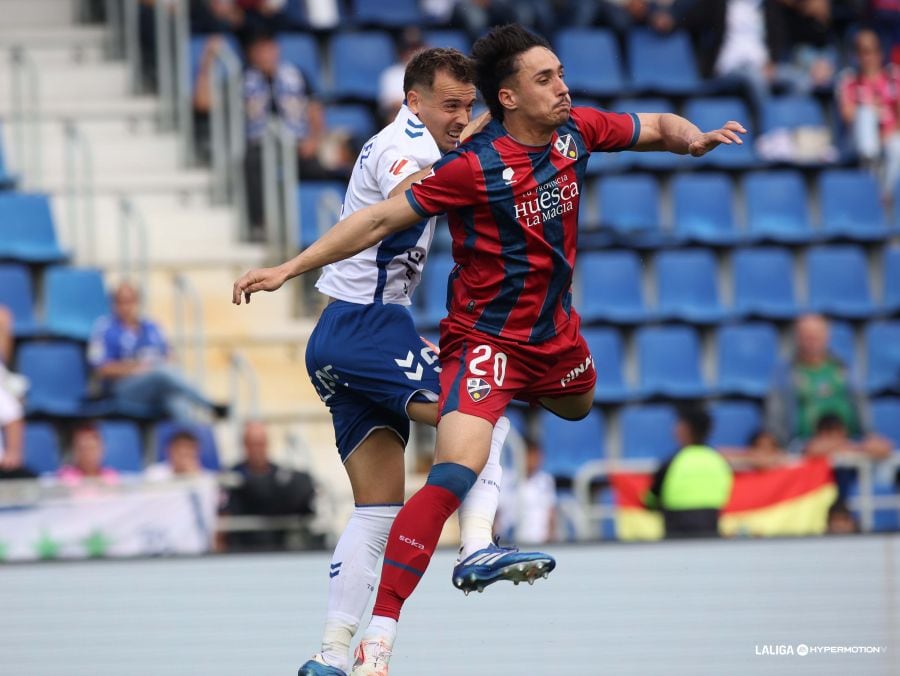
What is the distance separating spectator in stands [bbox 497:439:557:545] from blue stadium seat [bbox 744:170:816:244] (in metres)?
3.58

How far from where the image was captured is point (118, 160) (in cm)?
1243

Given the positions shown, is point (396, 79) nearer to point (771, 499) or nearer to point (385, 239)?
point (771, 499)

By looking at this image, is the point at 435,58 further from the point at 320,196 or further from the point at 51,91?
the point at 51,91

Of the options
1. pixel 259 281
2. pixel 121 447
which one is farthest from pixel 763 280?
pixel 259 281

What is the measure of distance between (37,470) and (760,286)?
5298mm

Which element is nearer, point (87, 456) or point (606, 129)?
point (606, 129)

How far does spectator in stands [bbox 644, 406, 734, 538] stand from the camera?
328 inches

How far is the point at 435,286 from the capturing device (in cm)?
1127

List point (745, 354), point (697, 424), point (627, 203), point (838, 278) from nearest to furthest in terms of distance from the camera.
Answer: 1. point (697, 424)
2. point (745, 354)
3. point (838, 278)
4. point (627, 203)

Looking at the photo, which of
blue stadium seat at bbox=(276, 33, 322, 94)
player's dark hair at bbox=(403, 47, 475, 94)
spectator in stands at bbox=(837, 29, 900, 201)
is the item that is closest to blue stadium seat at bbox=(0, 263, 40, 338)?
blue stadium seat at bbox=(276, 33, 322, 94)

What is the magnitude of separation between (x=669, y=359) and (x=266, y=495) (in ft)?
11.2

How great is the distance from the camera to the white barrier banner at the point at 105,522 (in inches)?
328

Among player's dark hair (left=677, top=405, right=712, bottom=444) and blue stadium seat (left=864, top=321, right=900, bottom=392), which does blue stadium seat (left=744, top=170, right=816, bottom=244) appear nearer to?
blue stadium seat (left=864, top=321, right=900, bottom=392)

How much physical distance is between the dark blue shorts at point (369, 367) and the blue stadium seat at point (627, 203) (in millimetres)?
7036
